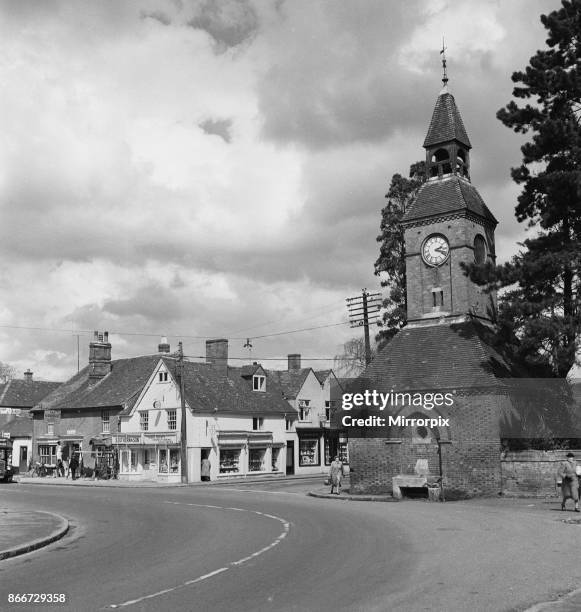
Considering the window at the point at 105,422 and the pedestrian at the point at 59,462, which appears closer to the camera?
the window at the point at 105,422

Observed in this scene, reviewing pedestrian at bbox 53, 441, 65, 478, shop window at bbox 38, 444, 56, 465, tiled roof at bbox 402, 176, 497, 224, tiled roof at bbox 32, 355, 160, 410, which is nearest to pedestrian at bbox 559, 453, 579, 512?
tiled roof at bbox 402, 176, 497, 224

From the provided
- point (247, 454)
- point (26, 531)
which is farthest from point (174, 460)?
point (26, 531)

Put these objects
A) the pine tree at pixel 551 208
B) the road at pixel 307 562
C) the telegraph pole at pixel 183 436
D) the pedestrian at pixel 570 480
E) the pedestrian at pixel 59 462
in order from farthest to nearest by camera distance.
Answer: the pedestrian at pixel 59 462 < the telegraph pole at pixel 183 436 < the pine tree at pixel 551 208 < the pedestrian at pixel 570 480 < the road at pixel 307 562

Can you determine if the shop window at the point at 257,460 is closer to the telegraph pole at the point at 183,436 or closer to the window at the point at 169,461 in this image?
the window at the point at 169,461

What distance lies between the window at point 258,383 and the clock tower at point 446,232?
2082cm

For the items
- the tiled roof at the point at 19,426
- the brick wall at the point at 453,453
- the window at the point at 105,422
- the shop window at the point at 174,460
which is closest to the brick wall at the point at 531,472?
the brick wall at the point at 453,453

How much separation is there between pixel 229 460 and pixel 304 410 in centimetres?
941

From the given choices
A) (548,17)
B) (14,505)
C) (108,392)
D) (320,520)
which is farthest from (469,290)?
(108,392)

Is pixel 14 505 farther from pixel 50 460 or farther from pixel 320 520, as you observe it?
pixel 50 460

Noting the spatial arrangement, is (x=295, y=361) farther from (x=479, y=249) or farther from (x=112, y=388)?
(x=479, y=249)

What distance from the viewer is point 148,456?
49.7 m

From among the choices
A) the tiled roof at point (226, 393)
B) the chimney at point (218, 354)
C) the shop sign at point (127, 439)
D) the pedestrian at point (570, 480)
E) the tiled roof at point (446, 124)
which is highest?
the tiled roof at point (446, 124)

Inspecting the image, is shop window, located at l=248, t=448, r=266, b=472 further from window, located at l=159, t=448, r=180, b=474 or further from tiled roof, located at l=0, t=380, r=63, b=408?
tiled roof, located at l=0, t=380, r=63, b=408

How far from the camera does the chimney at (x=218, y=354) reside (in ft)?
180
